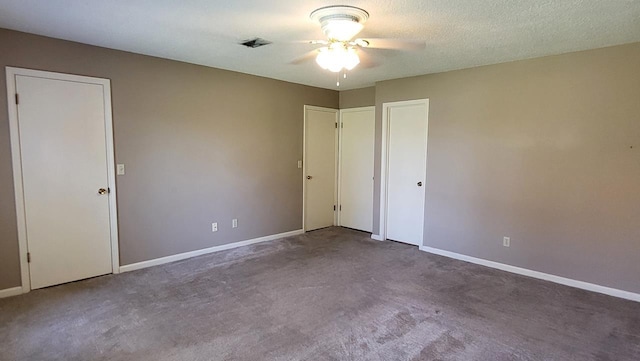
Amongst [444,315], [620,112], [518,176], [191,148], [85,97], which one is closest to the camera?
[444,315]

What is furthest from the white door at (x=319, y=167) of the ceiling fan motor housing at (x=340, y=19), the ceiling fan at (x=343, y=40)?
the ceiling fan motor housing at (x=340, y=19)

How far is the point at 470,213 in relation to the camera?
14.1 feet

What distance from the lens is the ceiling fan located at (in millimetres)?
2502

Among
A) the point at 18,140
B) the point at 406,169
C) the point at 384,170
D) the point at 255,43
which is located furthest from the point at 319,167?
the point at 18,140

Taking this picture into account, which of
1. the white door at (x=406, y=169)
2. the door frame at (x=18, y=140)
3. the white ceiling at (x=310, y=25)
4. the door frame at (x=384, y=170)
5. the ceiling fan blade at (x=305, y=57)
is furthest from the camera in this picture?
the door frame at (x=384, y=170)

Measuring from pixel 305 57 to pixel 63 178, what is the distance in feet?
9.03


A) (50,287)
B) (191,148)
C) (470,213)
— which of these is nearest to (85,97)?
(191,148)

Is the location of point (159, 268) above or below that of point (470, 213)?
below

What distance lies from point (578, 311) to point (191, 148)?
4320 mm

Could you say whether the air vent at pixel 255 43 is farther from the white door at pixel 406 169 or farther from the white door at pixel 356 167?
the white door at pixel 356 167

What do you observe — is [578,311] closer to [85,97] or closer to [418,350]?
[418,350]

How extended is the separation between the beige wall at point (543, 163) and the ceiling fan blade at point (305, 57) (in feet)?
5.42

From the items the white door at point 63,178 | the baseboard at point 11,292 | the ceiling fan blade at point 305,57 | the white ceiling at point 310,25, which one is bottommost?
the baseboard at point 11,292

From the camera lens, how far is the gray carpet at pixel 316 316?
7.96 ft
